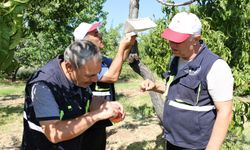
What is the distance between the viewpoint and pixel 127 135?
7738 millimetres

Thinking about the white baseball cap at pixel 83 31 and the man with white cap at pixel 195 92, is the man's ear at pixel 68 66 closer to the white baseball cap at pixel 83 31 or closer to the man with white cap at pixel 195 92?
the man with white cap at pixel 195 92

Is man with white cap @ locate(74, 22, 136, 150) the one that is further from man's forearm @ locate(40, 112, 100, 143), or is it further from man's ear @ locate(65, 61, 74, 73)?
man's forearm @ locate(40, 112, 100, 143)

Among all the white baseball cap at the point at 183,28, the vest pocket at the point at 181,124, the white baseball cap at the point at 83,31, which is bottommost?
the vest pocket at the point at 181,124

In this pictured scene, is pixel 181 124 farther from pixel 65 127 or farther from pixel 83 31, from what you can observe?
pixel 83 31

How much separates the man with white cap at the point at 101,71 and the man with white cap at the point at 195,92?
56 centimetres

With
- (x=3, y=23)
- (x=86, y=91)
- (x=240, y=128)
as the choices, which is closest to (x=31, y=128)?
(x=86, y=91)

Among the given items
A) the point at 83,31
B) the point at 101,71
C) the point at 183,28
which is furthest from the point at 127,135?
the point at 183,28

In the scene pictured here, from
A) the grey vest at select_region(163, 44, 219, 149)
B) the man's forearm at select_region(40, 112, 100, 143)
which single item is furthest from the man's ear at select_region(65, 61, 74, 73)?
the grey vest at select_region(163, 44, 219, 149)

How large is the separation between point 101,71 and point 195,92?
106 centimetres

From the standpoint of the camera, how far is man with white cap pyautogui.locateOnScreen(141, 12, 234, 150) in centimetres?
267

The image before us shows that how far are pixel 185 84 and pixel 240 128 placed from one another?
6.89 feet

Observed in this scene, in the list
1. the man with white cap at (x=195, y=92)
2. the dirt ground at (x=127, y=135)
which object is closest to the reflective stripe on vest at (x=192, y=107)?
the man with white cap at (x=195, y=92)

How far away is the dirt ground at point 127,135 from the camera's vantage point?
7008mm

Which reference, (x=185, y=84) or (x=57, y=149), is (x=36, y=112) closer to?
(x=57, y=149)
